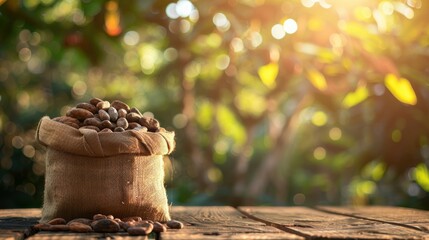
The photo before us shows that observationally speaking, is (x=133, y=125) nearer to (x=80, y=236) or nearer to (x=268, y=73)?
(x=80, y=236)

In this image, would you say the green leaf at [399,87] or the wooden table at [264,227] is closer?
the wooden table at [264,227]

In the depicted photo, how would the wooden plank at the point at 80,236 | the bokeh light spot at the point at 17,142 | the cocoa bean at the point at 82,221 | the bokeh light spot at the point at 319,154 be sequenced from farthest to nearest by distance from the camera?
the bokeh light spot at the point at 319,154
the bokeh light spot at the point at 17,142
the cocoa bean at the point at 82,221
the wooden plank at the point at 80,236

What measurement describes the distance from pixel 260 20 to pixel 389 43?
0.77 m

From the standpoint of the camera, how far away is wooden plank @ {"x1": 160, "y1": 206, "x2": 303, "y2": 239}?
1686 mm

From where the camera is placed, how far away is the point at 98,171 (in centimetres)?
204

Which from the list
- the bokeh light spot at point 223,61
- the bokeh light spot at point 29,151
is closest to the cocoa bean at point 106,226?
the bokeh light spot at point 223,61

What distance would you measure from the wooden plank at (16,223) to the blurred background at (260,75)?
50 centimetres

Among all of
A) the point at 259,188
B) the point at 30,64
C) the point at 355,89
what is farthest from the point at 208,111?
the point at 30,64

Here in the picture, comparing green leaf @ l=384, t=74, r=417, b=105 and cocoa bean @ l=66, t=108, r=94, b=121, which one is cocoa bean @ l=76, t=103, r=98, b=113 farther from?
green leaf @ l=384, t=74, r=417, b=105

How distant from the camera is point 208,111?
6645mm

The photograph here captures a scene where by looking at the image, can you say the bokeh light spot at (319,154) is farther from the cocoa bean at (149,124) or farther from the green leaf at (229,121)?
the cocoa bean at (149,124)

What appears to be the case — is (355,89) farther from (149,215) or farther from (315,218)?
(149,215)

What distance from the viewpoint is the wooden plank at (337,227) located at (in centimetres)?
170

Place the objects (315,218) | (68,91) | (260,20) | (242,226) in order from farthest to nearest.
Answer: (68,91)
(260,20)
(315,218)
(242,226)
